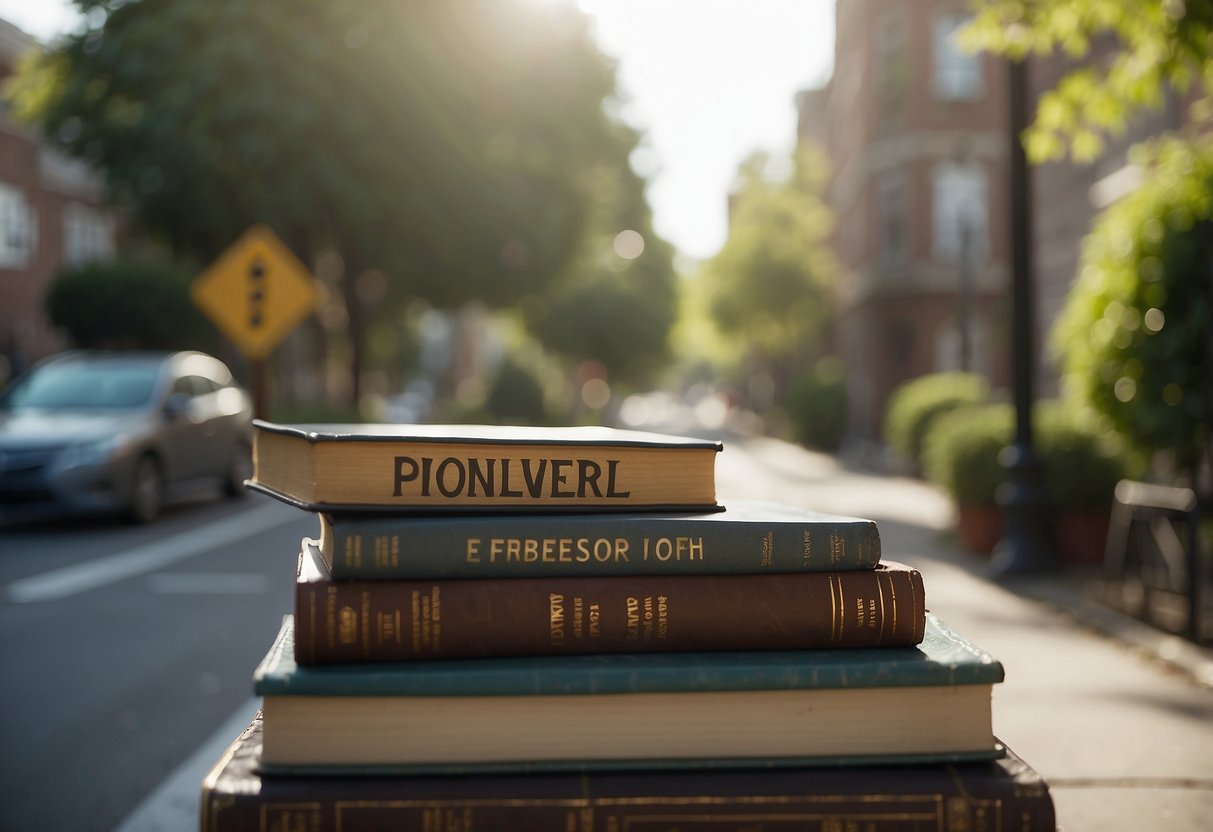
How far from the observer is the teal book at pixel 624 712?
137 centimetres

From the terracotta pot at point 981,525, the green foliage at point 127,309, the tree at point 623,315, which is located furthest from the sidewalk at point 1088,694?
the tree at point 623,315

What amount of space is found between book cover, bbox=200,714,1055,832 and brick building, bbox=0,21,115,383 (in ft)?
99.2

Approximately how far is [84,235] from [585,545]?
124 feet

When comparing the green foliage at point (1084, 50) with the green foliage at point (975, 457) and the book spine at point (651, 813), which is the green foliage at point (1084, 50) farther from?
the book spine at point (651, 813)

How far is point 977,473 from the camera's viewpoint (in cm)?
977

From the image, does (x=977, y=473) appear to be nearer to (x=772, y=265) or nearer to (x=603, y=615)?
(x=603, y=615)

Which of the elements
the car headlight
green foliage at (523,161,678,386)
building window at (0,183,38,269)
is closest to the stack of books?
the car headlight

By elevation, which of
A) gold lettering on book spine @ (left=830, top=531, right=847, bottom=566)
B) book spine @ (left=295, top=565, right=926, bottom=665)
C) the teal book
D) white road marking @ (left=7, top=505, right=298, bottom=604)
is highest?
gold lettering on book spine @ (left=830, top=531, right=847, bottom=566)

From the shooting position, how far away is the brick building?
98.4 feet

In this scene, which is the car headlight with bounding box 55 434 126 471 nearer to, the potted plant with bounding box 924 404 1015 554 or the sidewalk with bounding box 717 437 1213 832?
the sidewalk with bounding box 717 437 1213 832

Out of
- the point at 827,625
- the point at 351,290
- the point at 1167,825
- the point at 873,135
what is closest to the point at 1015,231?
the point at 1167,825

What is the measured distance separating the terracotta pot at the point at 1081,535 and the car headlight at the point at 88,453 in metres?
8.43

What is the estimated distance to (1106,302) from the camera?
7246mm

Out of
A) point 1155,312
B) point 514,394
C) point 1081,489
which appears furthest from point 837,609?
point 514,394
